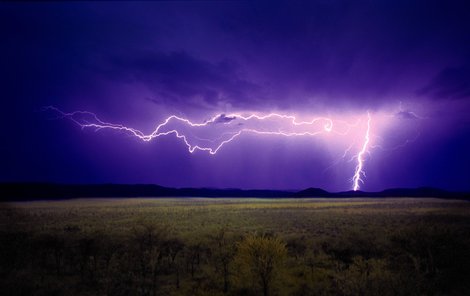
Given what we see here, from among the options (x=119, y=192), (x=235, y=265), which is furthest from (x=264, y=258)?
(x=119, y=192)

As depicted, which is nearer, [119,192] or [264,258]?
[264,258]

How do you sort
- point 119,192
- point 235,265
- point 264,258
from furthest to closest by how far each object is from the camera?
1. point 119,192
2. point 235,265
3. point 264,258

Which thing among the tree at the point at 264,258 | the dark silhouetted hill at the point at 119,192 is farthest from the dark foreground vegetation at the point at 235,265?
the dark silhouetted hill at the point at 119,192

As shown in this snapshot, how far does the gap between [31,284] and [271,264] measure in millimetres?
12171

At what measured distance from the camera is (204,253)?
81.5 feet

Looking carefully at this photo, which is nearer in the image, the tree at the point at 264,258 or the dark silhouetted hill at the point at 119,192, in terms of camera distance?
the tree at the point at 264,258

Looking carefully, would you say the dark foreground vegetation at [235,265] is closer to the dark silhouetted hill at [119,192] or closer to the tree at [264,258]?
the tree at [264,258]

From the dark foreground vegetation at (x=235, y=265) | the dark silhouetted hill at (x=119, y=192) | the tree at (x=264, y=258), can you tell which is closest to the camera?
the dark foreground vegetation at (x=235, y=265)

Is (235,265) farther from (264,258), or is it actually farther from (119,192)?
(119,192)

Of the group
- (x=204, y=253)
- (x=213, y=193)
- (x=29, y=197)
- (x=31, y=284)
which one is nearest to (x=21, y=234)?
(x=31, y=284)

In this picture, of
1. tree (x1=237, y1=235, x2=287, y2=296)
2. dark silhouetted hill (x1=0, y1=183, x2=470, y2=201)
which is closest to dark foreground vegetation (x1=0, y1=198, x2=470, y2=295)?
tree (x1=237, y1=235, x2=287, y2=296)

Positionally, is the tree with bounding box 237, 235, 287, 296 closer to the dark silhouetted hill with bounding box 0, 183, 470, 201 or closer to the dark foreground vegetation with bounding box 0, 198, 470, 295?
the dark foreground vegetation with bounding box 0, 198, 470, 295

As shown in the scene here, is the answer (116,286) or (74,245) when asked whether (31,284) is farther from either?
(74,245)

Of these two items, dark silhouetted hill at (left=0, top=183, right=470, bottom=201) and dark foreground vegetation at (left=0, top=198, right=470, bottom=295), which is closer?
dark foreground vegetation at (left=0, top=198, right=470, bottom=295)
